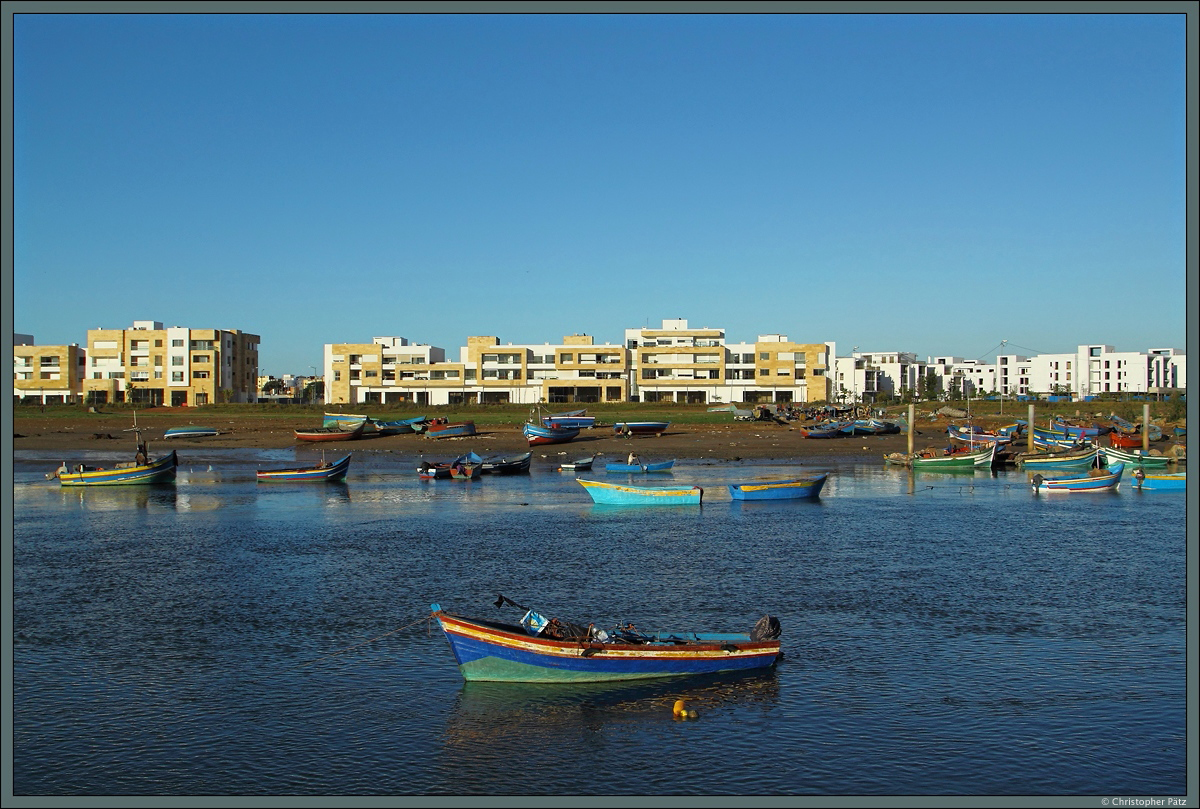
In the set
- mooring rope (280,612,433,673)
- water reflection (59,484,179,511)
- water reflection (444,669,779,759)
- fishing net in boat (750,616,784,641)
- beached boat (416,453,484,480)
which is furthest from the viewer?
beached boat (416,453,484,480)

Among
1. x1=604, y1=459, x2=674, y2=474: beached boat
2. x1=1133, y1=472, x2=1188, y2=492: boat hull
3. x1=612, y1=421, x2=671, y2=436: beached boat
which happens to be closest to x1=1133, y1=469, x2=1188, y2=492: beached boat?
x1=1133, y1=472, x2=1188, y2=492: boat hull

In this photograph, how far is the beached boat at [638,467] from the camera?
217 feet

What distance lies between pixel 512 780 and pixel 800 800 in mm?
4838

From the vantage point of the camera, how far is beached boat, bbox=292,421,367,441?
88562 millimetres

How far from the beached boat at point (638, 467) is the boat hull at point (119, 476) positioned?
26849 mm

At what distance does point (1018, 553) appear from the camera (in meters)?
38.1

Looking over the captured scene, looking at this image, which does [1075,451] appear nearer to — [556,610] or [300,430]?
[556,610]

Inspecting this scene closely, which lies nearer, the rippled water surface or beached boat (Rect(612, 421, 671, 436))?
the rippled water surface

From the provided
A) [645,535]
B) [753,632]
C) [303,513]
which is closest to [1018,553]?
[645,535]

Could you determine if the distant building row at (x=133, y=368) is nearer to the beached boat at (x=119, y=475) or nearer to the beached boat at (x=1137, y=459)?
the beached boat at (x=119, y=475)

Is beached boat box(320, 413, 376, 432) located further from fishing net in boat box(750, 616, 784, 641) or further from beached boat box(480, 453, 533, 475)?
fishing net in boat box(750, 616, 784, 641)

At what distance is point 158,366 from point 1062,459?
113091mm

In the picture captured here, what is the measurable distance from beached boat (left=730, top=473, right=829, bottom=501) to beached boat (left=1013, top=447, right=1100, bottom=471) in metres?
23.1

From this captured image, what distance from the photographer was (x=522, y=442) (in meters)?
90.1
